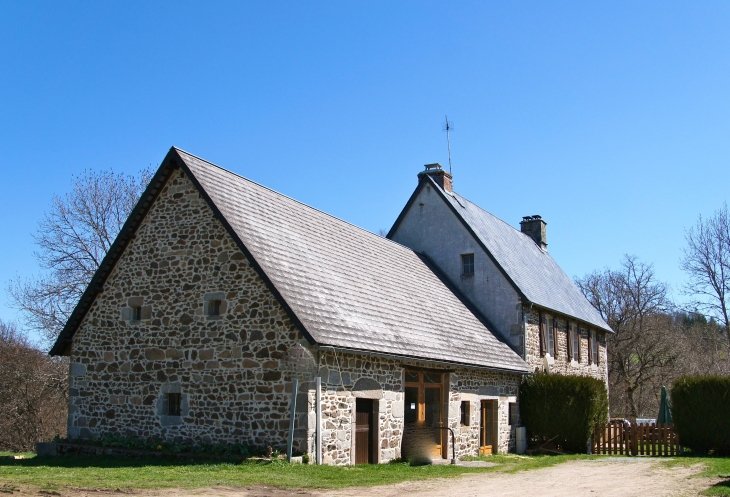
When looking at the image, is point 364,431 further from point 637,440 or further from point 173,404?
point 637,440

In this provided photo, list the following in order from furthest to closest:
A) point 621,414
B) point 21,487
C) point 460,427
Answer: point 621,414, point 460,427, point 21,487

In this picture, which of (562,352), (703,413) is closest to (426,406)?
(703,413)

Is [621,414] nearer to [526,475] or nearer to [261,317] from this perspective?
[526,475]

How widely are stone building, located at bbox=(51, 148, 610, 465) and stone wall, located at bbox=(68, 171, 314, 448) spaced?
0.03 metres

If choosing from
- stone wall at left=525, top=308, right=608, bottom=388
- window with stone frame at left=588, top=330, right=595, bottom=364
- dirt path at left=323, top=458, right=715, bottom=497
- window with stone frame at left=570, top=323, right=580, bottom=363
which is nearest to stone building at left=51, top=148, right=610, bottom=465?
dirt path at left=323, top=458, right=715, bottom=497

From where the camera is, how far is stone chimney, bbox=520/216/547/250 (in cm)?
3491

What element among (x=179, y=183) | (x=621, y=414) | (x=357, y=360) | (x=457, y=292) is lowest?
(x=621, y=414)

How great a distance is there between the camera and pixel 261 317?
15.0 metres

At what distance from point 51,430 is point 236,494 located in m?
20.2

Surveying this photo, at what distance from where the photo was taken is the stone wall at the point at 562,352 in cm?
2464

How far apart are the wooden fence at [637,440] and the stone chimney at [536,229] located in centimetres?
1309

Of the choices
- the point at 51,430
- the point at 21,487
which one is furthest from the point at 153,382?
the point at 51,430

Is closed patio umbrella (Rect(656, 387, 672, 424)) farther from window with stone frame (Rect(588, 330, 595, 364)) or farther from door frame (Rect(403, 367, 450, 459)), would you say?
door frame (Rect(403, 367, 450, 459))

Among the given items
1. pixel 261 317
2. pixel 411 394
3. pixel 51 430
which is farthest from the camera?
pixel 51 430
